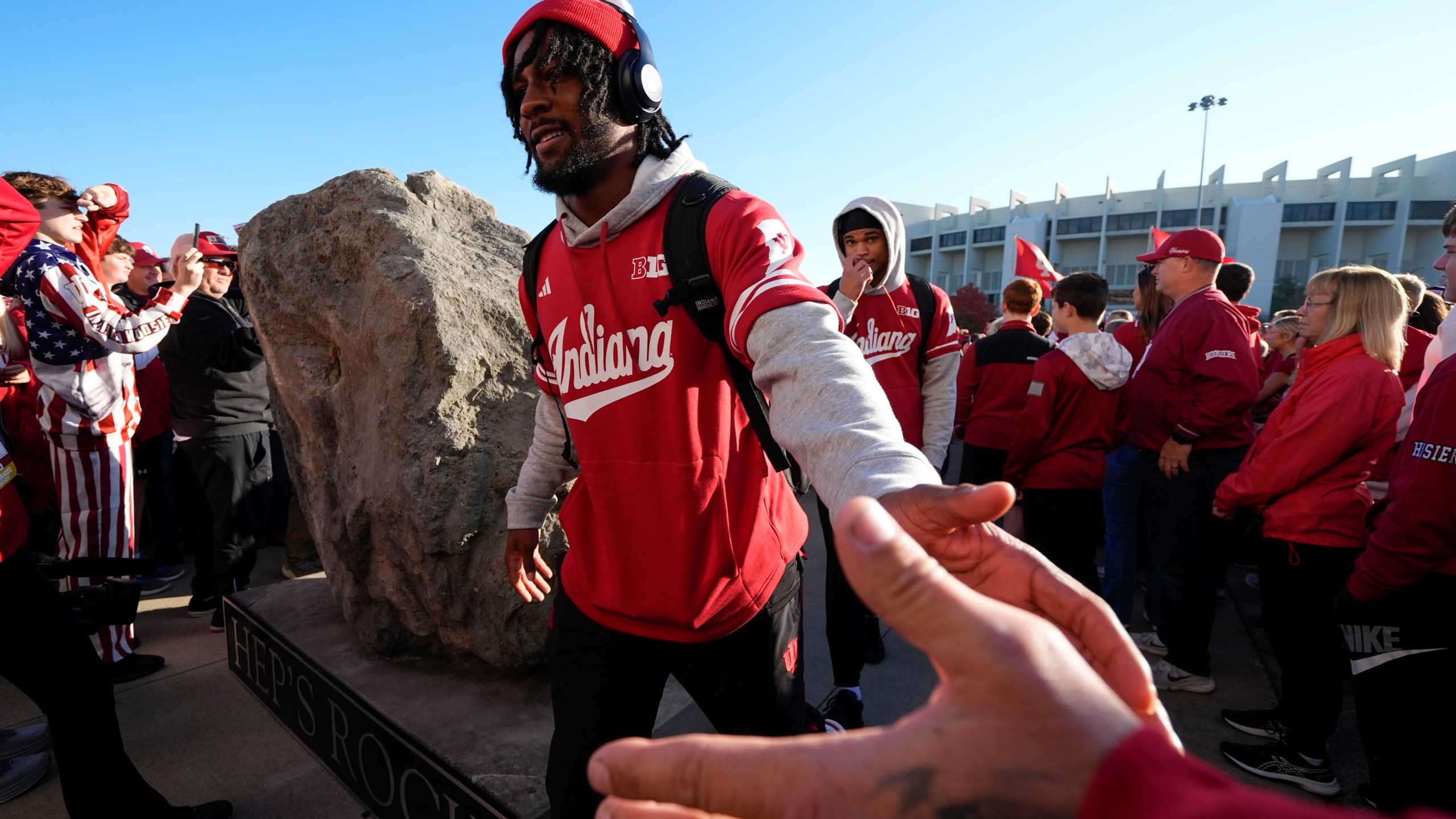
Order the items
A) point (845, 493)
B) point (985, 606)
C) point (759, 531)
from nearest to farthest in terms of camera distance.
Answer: point (985, 606), point (845, 493), point (759, 531)

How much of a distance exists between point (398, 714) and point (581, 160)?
238cm

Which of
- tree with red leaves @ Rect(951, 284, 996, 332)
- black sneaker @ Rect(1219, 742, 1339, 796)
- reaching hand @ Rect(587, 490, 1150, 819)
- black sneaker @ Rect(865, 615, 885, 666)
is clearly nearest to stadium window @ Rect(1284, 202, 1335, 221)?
tree with red leaves @ Rect(951, 284, 996, 332)

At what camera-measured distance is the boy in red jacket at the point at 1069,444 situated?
367 cm

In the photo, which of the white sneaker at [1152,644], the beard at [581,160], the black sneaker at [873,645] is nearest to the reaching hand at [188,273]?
the beard at [581,160]

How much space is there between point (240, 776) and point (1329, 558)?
14.5 feet

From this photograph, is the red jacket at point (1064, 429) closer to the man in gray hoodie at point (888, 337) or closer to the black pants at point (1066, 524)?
the black pants at point (1066, 524)

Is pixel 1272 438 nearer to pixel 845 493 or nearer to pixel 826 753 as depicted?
pixel 845 493

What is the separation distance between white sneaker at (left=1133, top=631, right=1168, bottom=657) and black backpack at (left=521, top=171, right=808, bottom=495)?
356 centimetres

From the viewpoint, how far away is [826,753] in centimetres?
60

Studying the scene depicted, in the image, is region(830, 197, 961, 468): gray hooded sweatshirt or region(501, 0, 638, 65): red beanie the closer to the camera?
region(501, 0, 638, 65): red beanie

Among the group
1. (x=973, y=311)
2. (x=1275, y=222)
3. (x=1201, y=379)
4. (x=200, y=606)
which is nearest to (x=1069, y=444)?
(x=1201, y=379)

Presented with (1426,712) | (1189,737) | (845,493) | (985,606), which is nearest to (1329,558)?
(1426,712)

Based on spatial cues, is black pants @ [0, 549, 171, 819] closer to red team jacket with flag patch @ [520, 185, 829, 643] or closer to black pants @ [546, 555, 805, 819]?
black pants @ [546, 555, 805, 819]

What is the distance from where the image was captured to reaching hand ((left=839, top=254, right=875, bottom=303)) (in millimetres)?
3178
